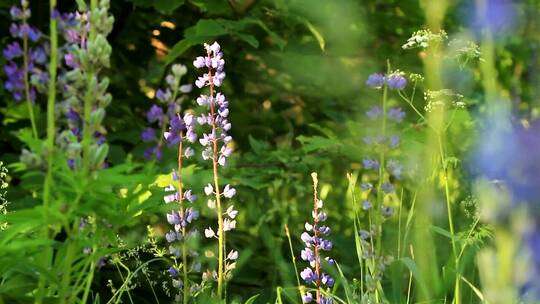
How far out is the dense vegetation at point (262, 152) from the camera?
5.54 feet

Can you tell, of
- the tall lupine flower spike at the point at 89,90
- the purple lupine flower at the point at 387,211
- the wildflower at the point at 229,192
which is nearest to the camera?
the tall lupine flower spike at the point at 89,90

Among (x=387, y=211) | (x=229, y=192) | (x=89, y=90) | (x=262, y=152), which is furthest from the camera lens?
(x=262, y=152)

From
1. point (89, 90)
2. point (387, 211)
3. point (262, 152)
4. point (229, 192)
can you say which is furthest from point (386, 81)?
point (262, 152)

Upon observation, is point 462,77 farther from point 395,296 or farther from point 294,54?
point 294,54

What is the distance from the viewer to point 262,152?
12.5 feet

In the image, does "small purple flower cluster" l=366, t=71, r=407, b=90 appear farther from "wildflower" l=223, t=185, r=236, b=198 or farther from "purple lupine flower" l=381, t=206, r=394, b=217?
"wildflower" l=223, t=185, r=236, b=198

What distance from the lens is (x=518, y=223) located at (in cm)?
105

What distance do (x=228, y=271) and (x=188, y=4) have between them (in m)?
2.07

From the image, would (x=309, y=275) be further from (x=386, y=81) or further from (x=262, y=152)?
(x=262, y=152)

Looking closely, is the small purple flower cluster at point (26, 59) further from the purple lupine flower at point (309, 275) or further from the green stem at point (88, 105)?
the purple lupine flower at point (309, 275)

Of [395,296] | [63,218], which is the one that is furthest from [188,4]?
[63,218]

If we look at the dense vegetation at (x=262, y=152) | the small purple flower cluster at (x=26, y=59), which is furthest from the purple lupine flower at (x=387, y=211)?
the small purple flower cluster at (x=26, y=59)

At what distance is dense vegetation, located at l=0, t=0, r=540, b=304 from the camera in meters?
1.69

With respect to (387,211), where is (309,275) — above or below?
below
